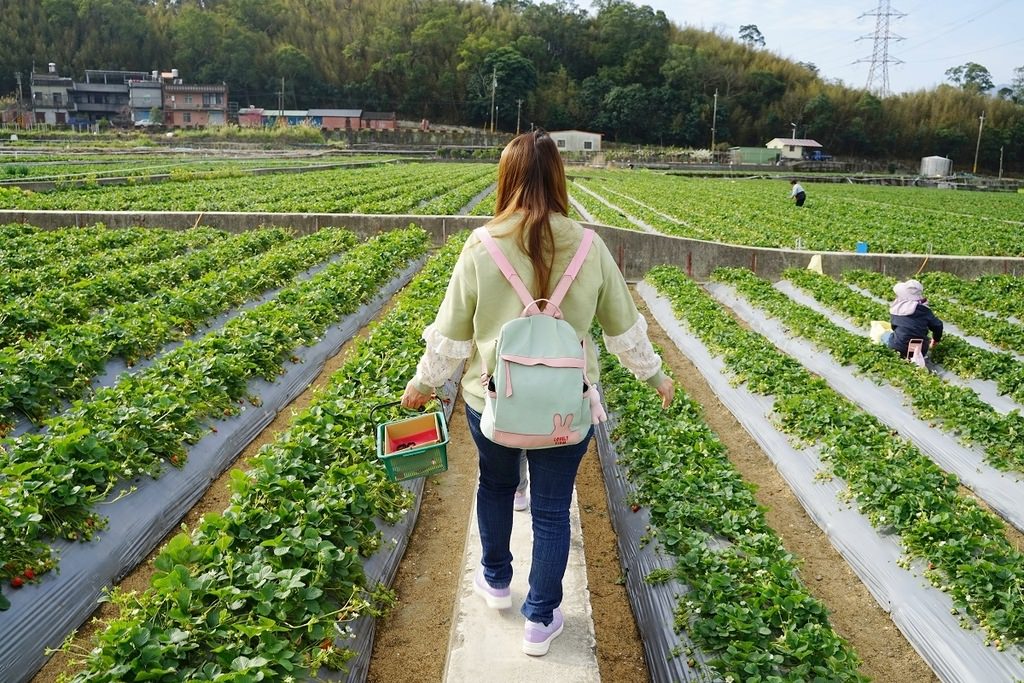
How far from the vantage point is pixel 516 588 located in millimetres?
4203

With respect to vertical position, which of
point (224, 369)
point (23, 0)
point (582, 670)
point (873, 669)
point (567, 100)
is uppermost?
point (23, 0)

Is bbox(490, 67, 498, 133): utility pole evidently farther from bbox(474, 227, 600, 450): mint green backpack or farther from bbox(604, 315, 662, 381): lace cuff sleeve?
bbox(474, 227, 600, 450): mint green backpack

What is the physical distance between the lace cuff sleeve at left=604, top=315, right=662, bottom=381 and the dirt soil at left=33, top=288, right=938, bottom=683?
5.58ft

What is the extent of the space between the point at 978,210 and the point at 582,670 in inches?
1564

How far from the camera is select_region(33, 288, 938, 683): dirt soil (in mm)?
4109

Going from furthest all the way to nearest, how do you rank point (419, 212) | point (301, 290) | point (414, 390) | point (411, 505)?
point (419, 212) → point (301, 290) → point (411, 505) → point (414, 390)

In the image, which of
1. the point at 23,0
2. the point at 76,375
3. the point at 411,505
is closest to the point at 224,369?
the point at 76,375

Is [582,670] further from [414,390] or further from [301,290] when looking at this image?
[301,290]

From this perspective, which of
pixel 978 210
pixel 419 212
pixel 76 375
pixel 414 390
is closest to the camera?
pixel 414 390

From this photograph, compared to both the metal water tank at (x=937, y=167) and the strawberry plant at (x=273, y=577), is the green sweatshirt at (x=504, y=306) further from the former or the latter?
the metal water tank at (x=937, y=167)

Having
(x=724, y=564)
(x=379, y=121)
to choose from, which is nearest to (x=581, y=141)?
(x=379, y=121)

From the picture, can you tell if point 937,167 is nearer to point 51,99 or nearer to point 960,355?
point 960,355

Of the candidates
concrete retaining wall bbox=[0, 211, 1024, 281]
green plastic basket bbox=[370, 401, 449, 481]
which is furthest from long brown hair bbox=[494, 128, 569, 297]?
concrete retaining wall bbox=[0, 211, 1024, 281]

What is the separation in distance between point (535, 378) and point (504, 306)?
13.8 inches
